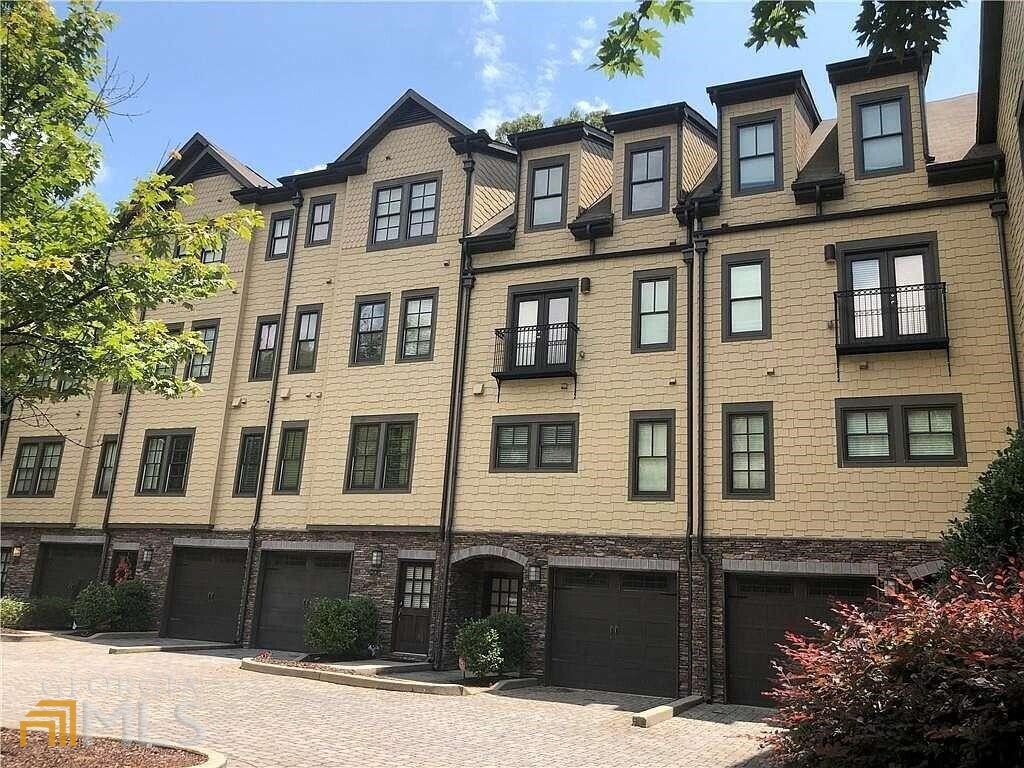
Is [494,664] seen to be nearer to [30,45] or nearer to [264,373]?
[264,373]

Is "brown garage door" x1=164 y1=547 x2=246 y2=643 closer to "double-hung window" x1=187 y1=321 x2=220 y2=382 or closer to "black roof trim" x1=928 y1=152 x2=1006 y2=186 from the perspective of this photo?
"double-hung window" x1=187 y1=321 x2=220 y2=382

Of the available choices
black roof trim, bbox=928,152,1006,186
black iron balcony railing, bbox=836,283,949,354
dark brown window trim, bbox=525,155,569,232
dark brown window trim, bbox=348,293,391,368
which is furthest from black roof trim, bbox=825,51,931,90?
dark brown window trim, bbox=348,293,391,368

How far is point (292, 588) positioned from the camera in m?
21.7

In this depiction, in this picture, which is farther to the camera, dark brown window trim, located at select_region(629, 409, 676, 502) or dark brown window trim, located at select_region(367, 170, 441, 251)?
dark brown window trim, located at select_region(367, 170, 441, 251)

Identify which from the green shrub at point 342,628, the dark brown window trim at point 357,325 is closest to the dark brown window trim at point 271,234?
the dark brown window trim at point 357,325

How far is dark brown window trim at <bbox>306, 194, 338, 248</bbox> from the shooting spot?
24.3m

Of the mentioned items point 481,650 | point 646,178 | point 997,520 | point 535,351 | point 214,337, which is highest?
point 646,178

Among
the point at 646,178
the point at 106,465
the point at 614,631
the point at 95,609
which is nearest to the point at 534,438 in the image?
the point at 614,631

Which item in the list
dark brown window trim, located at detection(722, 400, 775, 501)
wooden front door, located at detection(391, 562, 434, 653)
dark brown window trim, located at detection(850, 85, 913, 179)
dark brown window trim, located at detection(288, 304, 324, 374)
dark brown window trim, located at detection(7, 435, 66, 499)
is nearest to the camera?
dark brown window trim, located at detection(722, 400, 775, 501)

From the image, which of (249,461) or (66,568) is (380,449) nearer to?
(249,461)

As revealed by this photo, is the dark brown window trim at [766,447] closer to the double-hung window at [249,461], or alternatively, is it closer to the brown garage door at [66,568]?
the double-hung window at [249,461]

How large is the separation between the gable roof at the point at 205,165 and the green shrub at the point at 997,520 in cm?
2284

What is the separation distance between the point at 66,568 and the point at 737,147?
76.6 feet

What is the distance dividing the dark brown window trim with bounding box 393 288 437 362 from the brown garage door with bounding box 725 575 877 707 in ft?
31.5
